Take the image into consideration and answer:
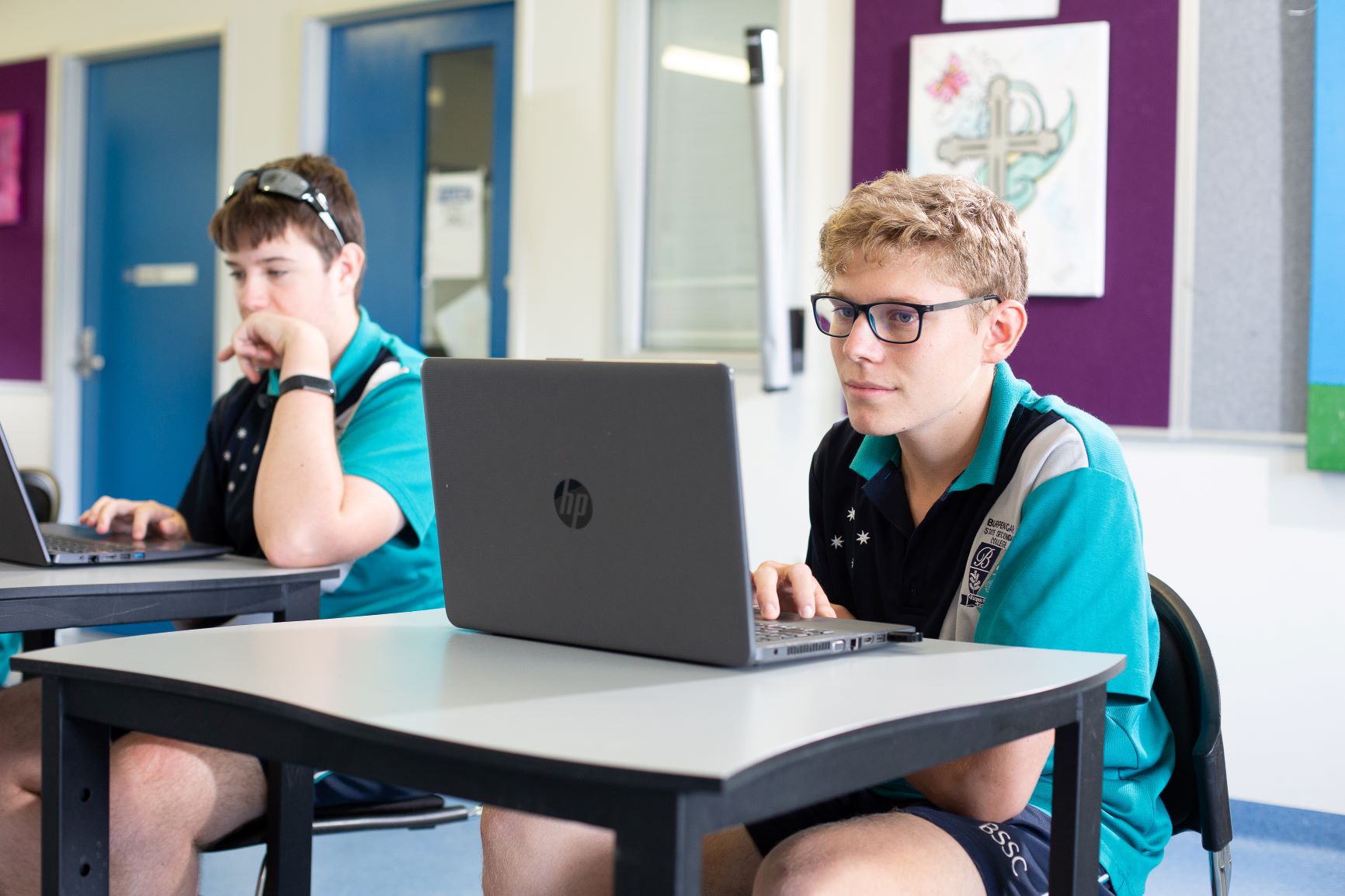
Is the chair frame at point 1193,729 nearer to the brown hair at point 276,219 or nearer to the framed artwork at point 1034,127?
the brown hair at point 276,219

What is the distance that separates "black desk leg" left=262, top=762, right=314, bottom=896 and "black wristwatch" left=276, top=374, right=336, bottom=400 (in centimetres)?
Answer: 58

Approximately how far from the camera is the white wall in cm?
280

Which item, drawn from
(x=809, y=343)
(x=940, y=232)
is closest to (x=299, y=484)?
(x=940, y=232)

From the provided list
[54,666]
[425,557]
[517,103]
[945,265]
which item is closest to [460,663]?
[54,666]

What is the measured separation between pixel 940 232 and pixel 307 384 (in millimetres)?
907

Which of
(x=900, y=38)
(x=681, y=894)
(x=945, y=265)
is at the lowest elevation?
(x=681, y=894)

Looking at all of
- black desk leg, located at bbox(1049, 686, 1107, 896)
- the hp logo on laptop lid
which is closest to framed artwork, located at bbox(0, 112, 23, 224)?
the hp logo on laptop lid

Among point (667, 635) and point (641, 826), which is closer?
point (641, 826)

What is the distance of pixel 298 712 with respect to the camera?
3.08 feet

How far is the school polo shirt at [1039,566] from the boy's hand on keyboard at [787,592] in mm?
144

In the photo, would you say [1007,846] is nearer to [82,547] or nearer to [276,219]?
[82,547]

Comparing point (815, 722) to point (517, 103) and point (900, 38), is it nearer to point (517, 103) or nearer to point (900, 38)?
point (900, 38)

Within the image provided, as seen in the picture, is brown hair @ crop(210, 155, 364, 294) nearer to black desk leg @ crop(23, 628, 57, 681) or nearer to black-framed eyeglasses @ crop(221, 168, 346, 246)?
black-framed eyeglasses @ crop(221, 168, 346, 246)

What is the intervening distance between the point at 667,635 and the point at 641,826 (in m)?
0.31
